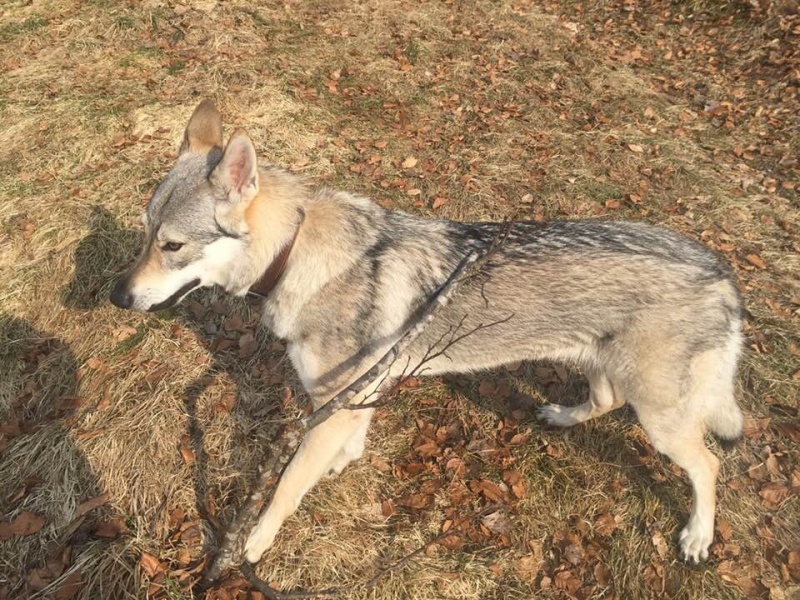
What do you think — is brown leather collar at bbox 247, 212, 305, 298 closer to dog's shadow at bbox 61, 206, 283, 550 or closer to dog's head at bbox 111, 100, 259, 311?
dog's head at bbox 111, 100, 259, 311

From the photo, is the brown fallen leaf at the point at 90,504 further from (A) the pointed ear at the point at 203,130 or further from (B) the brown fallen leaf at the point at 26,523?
(A) the pointed ear at the point at 203,130

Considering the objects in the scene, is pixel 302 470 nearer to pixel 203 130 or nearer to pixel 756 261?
pixel 203 130

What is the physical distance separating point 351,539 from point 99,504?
5.96ft

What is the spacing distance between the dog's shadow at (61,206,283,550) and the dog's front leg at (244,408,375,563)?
0.38 metres

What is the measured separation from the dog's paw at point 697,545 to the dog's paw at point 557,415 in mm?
1099

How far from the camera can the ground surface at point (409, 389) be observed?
340 centimetres

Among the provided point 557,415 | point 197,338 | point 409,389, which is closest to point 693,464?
point 557,415

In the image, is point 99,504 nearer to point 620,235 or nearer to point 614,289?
point 614,289

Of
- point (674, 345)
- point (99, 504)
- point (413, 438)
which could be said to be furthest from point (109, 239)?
point (674, 345)

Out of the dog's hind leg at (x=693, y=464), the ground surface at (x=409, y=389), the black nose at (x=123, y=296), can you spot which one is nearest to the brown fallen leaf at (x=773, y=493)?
the ground surface at (x=409, y=389)

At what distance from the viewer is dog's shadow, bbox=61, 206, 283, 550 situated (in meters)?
3.67

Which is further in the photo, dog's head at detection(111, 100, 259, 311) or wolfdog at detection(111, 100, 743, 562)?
wolfdog at detection(111, 100, 743, 562)

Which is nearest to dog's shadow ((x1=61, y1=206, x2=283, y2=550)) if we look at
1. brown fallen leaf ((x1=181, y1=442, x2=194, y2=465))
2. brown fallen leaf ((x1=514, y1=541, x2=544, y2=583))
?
brown fallen leaf ((x1=181, y1=442, x2=194, y2=465))

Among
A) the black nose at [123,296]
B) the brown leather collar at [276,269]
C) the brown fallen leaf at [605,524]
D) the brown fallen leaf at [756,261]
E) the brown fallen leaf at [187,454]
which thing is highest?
the brown leather collar at [276,269]
